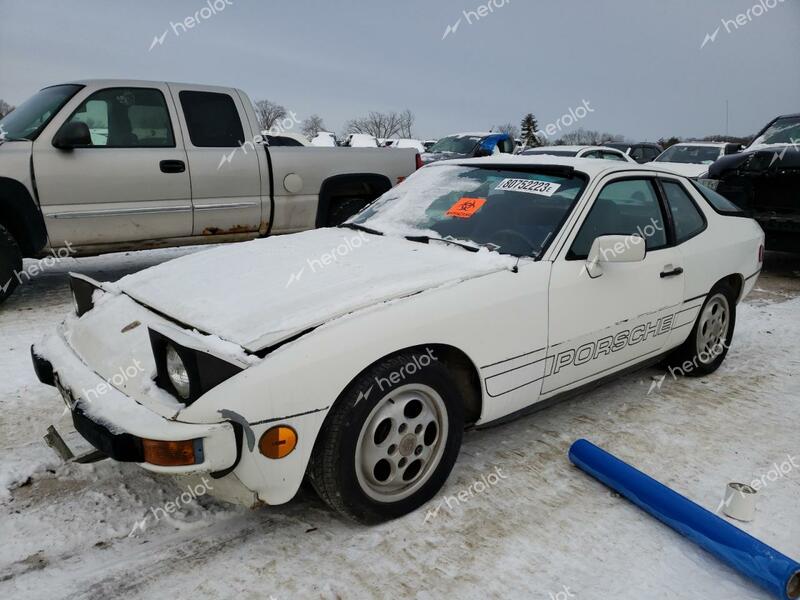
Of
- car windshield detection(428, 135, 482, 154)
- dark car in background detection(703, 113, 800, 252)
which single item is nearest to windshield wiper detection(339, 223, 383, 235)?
dark car in background detection(703, 113, 800, 252)

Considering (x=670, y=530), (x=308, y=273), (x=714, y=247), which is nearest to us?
(x=670, y=530)

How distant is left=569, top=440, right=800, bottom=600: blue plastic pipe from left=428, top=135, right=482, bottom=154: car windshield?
479 inches

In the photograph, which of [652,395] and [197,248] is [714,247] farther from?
[197,248]

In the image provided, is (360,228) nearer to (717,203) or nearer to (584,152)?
→ (717,203)

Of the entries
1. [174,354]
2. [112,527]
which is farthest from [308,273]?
[112,527]

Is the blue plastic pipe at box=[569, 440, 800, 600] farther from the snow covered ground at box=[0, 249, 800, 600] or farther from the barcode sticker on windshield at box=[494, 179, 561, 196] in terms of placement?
the barcode sticker on windshield at box=[494, 179, 561, 196]

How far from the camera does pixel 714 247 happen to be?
3.85 metres

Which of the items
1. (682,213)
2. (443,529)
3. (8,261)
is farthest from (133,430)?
(8,261)

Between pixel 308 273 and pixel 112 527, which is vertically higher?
pixel 308 273

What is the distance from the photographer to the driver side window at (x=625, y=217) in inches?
119

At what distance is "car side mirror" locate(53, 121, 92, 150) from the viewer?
4871 millimetres

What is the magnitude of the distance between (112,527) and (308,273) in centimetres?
130

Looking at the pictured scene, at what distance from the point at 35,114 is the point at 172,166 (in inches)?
46.7

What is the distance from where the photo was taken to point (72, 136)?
16.0 ft
